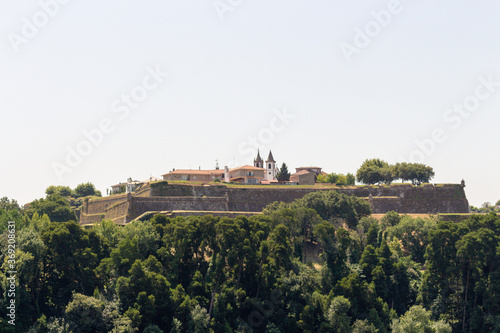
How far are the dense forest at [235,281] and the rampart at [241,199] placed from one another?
1929 centimetres

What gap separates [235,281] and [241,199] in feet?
102

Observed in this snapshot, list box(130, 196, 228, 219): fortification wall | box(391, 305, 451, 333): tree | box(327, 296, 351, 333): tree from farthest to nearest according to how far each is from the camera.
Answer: box(130, 196, 228, 219): fortification wall, box(327, 296, 351, 333): tree, box(391, 305, 451, 333): tree

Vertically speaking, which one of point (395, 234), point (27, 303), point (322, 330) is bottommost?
point (322, 330)

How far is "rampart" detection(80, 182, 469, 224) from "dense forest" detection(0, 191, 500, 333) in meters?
19.3

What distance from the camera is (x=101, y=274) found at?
43469 millimetres

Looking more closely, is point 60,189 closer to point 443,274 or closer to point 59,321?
point 59,321

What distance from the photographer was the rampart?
70.0 meters

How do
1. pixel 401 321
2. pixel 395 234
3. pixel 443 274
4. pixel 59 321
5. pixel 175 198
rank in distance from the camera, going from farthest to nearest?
pixel 175 198, pixel 395 234, pixel 443 274, pixel 401 321, pixel 59 321

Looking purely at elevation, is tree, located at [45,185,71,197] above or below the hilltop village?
above

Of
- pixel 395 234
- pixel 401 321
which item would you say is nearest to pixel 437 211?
Result: pixel 395 234

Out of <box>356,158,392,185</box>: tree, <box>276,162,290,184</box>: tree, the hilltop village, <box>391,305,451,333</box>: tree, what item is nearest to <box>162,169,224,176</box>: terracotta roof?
the hilltop village

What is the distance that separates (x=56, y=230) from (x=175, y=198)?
1060 inches

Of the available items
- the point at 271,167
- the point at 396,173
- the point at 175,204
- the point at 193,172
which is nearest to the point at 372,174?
the point at 396,173

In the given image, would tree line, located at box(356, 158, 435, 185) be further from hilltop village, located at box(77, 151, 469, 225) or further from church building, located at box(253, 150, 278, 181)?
church building, located at box(253, 150, 278, 181)
